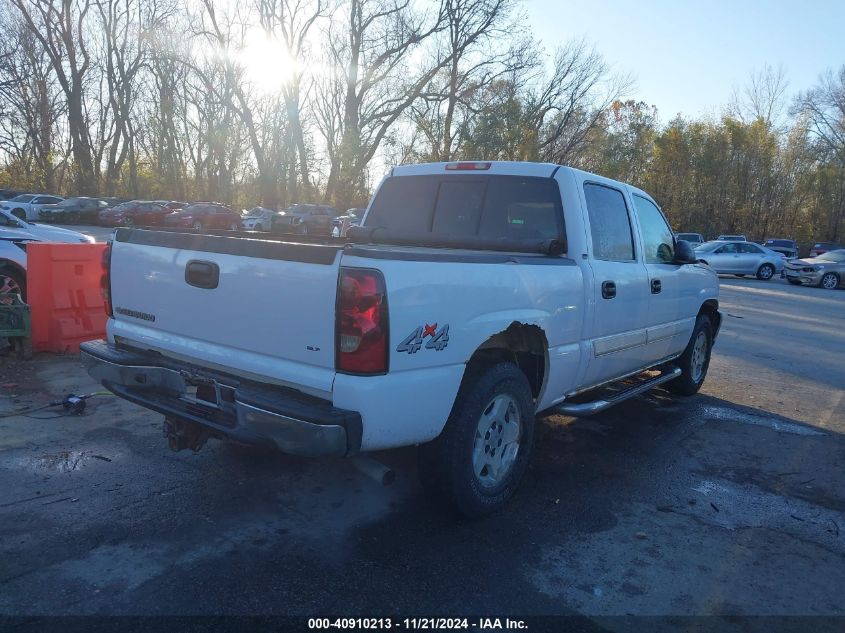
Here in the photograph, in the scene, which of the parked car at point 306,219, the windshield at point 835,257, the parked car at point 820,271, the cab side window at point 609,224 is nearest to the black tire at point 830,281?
the parked car at point 820,271

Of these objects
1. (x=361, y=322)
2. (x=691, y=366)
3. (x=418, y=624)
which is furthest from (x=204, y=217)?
(x=418, y=624)

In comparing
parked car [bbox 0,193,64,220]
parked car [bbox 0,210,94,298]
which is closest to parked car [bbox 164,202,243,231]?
parked car [bbox 0,193,64,220]

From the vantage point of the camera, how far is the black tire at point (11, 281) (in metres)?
8.12

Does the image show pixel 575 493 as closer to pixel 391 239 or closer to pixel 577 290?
pixel 577 290

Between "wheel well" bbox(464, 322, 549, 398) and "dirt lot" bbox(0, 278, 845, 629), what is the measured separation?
2.54 ft

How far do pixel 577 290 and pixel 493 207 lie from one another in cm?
96

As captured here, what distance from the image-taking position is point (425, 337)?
318 cm

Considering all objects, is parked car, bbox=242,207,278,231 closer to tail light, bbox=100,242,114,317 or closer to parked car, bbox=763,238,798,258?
parked car, bbox=763,238,798,258

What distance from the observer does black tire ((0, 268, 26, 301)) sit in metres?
8.12

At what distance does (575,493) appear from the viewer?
14.1 ft

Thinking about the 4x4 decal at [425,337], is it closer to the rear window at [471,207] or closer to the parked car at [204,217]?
the rear window at [471,207]

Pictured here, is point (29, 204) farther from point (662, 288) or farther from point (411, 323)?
point (411, 323)

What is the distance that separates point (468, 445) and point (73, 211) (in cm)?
4081

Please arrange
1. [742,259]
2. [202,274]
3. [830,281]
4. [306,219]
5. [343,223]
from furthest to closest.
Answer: [306,219] < [343,223] < [742,259] < [830,281] < [202,274]
